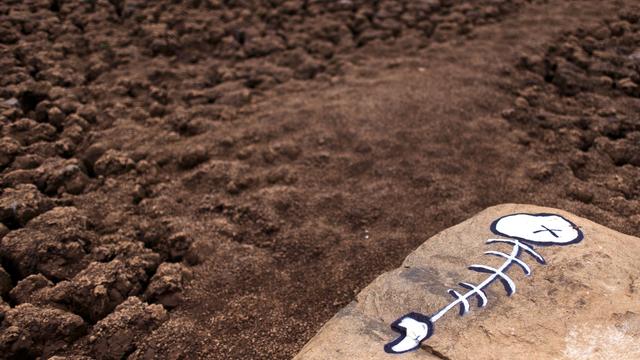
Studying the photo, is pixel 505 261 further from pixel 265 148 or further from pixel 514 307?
pixel 265 148

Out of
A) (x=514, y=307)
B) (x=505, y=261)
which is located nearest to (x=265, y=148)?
(x=505, y=261)

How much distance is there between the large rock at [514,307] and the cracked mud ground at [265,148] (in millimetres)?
378

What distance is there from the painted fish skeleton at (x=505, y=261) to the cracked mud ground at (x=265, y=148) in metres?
0.46

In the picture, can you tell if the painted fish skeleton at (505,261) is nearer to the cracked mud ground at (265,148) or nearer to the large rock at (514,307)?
the large rock at (514,307)

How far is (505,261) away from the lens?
5.98 ft

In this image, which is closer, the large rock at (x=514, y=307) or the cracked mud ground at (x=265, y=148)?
the large rock at (x=514, y=307)

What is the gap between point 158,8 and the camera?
13.1 ft

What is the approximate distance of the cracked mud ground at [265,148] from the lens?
2031 mm

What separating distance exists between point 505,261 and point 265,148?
152cm

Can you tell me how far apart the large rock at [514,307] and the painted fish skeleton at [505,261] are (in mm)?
18

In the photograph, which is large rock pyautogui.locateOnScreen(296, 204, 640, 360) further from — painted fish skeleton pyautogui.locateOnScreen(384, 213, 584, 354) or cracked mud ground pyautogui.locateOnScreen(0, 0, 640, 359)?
cracked mud ground pyautogui.locateOnScreen(0, 0, 640, 359)

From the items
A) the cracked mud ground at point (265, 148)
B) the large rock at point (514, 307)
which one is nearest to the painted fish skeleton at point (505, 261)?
the large rock at point (514, 307)

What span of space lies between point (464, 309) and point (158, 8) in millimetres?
3372

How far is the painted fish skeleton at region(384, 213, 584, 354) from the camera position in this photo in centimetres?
159
